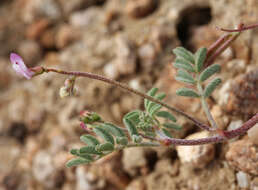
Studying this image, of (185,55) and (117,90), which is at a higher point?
(117,90)

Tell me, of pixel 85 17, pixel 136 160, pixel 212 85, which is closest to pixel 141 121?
pixel 212 85

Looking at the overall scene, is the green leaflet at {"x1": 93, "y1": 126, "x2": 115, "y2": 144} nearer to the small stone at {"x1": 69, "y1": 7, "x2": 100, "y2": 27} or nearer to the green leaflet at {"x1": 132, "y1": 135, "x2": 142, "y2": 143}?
the green leaflet at {"x1": 132, "y1": 135, "x2": 142, "y2": 143}

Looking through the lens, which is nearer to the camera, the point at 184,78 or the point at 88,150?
the point at 88,150

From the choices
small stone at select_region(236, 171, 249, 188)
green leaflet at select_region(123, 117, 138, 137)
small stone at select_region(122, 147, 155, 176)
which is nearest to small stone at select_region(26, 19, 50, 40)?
small stone at select_region(122, 147, 155, 176)

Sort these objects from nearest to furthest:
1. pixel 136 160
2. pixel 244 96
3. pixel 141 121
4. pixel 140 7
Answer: pixel 141 121
pixel 244 96
pixel 136 160
pixel 140 7

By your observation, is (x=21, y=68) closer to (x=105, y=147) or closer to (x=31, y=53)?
(x=105, y=147)

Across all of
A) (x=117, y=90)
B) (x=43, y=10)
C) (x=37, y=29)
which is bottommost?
Answer: (x=117, y=90)

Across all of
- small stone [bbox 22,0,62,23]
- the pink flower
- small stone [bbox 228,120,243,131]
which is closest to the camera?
the pink flower
